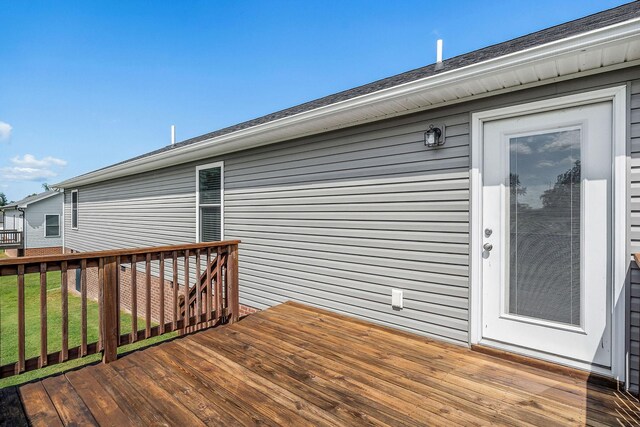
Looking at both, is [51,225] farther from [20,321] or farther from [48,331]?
[20,321]

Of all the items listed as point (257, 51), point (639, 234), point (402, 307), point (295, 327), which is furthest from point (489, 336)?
point (257, 51)

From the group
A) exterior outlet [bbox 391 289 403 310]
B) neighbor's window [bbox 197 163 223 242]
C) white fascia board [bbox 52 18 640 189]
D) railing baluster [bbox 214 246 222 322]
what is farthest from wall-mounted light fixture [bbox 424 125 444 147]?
neighbor's window [bbox 197 163 223 242]

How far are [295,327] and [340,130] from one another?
231cm

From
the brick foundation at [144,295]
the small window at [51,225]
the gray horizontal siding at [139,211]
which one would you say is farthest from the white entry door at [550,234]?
the small window at [51,225]

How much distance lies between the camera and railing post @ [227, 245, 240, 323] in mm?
3578

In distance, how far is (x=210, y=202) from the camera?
5.64 m

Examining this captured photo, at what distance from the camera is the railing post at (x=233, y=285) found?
141 inches

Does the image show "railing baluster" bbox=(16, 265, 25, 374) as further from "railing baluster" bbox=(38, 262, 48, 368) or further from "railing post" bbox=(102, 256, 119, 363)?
"railing post" bbox=(102, 256, 119, 363)

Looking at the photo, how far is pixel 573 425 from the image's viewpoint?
168cm

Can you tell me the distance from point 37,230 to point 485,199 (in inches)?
1011

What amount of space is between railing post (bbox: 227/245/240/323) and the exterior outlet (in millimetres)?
1780

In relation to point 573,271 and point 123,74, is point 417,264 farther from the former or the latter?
point 123,74

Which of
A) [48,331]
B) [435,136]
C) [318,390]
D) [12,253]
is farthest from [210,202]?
[12,253]

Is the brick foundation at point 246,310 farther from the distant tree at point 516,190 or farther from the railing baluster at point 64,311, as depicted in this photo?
the distant tree at point 516,190
